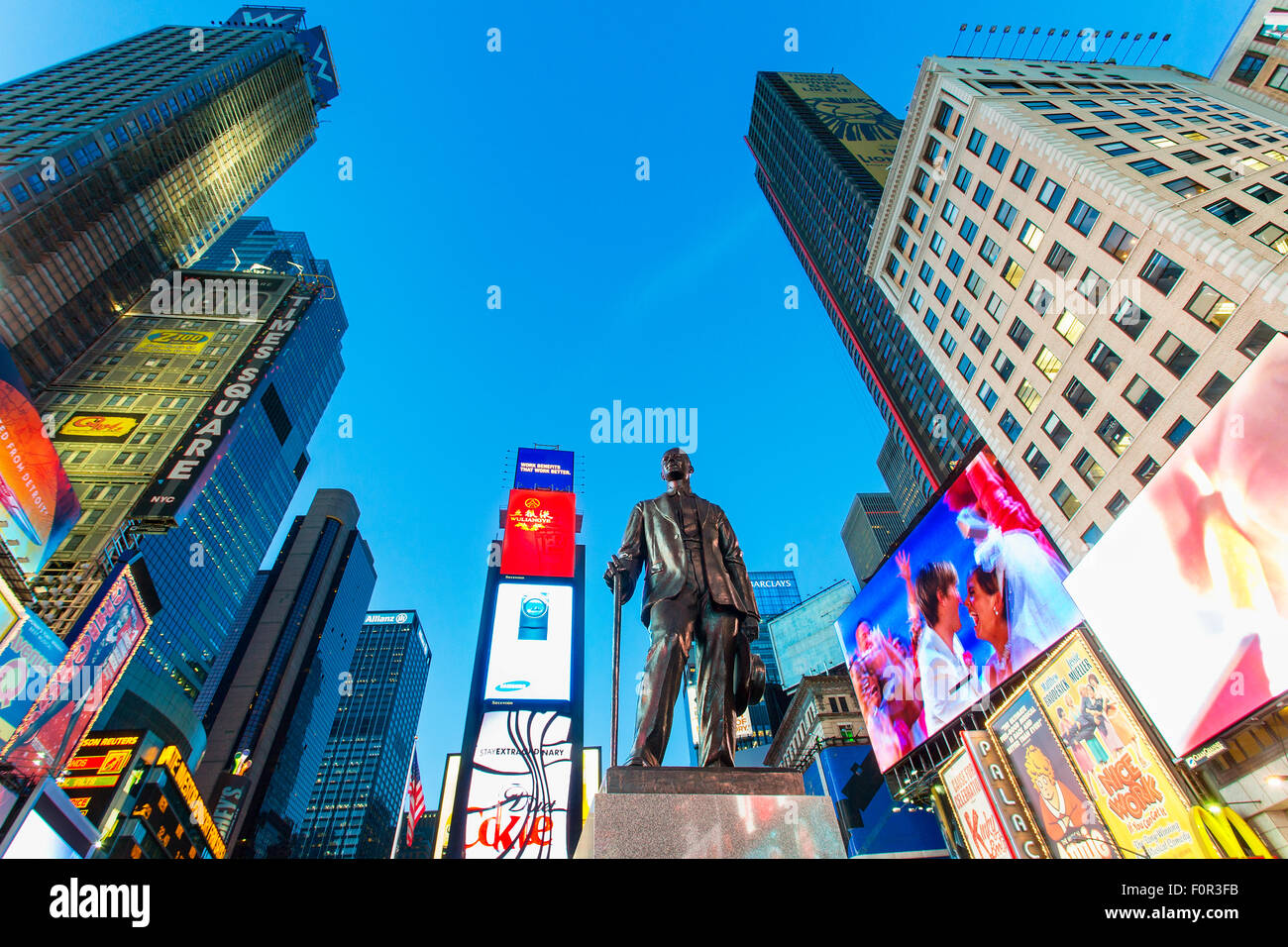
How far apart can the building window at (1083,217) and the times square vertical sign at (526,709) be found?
3676 cm

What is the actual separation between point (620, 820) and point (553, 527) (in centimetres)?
3755

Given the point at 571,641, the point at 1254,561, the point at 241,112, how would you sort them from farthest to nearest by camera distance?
the point at 241,112, the point at 571,641, the point at 1254,561

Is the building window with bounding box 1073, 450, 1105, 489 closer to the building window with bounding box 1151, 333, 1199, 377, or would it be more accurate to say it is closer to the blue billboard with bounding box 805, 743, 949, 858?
the building window with bounding box 1151, 333, 1199, 377

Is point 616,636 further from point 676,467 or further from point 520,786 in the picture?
point 520,786

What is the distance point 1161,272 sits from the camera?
108ft

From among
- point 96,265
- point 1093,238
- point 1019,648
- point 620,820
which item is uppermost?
point 96,265

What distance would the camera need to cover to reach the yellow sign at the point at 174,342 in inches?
3012

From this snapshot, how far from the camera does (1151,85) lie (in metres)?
51.0

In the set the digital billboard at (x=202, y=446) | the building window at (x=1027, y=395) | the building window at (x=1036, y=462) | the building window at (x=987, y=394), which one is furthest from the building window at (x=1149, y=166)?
the digital billboard at (x=202, y=446)

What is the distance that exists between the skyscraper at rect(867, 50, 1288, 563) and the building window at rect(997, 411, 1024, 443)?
0.47 feet

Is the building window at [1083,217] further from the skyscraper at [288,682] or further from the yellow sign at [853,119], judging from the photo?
the skyscraper at [288,682]

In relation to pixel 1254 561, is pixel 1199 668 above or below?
below
